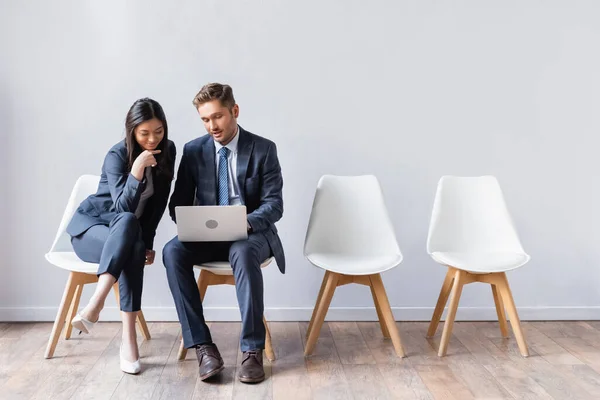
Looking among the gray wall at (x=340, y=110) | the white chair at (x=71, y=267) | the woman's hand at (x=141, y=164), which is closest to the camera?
the woman's hand at (x=141, y=164)

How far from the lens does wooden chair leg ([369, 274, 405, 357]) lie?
2820 millimetres

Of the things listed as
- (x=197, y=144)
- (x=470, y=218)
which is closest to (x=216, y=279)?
(x=197, y=144)

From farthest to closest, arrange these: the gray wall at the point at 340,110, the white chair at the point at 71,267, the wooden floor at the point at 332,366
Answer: the gray wall at the point at 340,110
the white chair at the point at 71,267
the wooden floor at the point at 332,366

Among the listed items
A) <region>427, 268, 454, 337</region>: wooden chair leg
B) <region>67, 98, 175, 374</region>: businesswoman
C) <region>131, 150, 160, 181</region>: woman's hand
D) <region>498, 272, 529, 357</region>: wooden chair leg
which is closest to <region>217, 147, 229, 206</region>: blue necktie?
<region>67, 98, 175, 374</region>: businesswoman

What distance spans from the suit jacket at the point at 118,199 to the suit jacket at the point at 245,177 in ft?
0.25

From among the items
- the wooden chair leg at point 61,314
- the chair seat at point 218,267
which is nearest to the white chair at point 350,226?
the chair seat at point 218,267

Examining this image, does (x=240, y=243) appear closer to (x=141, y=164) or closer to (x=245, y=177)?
(x=245, y=177)

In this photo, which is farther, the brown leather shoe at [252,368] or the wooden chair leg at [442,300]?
the wooden chair leg at [442,300]

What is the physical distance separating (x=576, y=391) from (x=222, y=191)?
163 centimetres

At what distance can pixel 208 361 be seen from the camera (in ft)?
8.24

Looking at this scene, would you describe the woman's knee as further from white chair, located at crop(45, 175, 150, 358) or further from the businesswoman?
white chair, located at crop(45, 175, 150, 358)

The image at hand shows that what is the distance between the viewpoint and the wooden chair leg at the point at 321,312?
9.32 ft

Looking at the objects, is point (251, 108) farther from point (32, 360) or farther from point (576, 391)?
point (576, 391)

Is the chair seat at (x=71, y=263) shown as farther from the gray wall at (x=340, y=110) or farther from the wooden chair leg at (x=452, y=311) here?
the wooden chair leg at (x=452, y=311)
